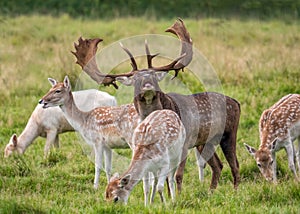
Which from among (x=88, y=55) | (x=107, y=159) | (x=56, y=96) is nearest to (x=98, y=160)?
(x=107, y=159)

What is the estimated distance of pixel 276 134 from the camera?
9969mm

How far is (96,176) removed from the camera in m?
9.88

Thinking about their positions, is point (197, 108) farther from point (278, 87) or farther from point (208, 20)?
point (208, 20)

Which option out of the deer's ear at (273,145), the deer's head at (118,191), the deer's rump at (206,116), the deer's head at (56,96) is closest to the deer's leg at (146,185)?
the deer's head at (118,191)

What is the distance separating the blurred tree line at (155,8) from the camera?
2589cm

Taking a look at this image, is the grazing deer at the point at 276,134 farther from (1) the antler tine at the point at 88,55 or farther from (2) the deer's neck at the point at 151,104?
(1) the antler tine at the point at 88,55

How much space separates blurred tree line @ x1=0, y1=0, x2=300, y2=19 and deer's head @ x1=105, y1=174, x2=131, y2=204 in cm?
1784

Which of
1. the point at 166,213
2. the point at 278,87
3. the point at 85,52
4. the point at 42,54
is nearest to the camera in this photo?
the point at 166,213

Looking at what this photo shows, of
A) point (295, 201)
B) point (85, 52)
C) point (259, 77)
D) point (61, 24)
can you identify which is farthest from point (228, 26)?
point (295, 201)

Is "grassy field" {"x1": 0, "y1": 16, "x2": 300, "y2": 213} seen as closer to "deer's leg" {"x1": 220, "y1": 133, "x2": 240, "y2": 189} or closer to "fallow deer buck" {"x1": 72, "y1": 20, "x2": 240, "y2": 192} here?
"deer's leg" {"x1": 220, "y1": 133, "x2": 240, "y2": 189}

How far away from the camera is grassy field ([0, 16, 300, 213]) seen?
801cm

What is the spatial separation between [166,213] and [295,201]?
1503mm

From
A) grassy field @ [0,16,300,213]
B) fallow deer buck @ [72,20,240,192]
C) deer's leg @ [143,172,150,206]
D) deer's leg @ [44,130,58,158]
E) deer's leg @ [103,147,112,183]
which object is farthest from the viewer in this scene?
deer's leg @ [44,130,58,158]

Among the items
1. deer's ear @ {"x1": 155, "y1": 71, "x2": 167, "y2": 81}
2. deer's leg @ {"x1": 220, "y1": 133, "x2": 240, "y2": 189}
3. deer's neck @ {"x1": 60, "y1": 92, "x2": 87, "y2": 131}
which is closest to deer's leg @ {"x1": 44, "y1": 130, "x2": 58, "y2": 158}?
deer's neck @ {"x1": 60, "y1": 92, "x2": 87, "y2": 131}
